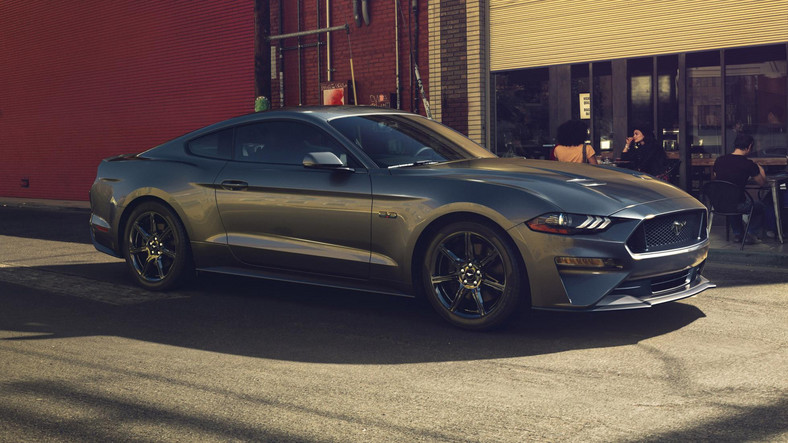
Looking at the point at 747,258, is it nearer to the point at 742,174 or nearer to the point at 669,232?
the point at 742,174

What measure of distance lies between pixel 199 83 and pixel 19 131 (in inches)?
335

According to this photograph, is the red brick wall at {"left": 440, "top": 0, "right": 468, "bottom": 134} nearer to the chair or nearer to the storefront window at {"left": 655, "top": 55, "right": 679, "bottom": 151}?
the storefront window at {"left": 655, "top": 55, "right": 679, "bottom": 151}

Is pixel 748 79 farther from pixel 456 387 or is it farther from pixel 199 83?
pixel 199 83

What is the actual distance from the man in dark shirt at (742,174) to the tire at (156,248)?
670 cm

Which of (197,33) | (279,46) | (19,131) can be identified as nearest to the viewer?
(279,46)

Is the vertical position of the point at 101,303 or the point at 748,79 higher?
the point at 748,79

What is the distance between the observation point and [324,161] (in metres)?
6.88

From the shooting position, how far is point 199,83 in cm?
2270

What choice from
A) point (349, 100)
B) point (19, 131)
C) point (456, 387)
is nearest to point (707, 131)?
point (349, 100)

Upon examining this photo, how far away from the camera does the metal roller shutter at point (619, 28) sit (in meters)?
13.7

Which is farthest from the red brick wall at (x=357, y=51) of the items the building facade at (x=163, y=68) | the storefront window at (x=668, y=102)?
the storefront window at (x=668, y=102)

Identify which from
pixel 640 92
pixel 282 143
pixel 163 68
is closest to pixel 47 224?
pixel 163 68

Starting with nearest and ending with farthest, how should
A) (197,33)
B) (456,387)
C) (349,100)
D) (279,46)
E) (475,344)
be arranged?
(456,387), (475,344), (349,100), (279,46), (197,33)

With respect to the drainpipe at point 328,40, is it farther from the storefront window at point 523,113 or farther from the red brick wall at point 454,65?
the storefront window at point 523,113
